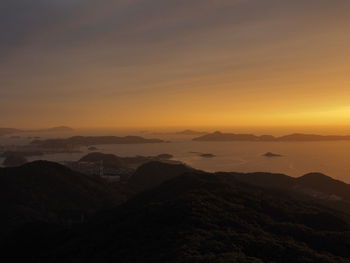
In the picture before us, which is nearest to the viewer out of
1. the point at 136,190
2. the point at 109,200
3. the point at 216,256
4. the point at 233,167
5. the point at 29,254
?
the point at 216,256

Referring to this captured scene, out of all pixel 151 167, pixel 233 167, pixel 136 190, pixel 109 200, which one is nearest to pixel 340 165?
pixel 233 167

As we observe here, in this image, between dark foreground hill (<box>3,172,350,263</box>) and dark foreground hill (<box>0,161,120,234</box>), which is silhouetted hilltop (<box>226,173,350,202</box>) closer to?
dark foreground hill (<box>3,172,350,263</box>)

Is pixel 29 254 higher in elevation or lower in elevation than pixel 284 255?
lower

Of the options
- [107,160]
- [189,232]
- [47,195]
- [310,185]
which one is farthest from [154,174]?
[189,232]

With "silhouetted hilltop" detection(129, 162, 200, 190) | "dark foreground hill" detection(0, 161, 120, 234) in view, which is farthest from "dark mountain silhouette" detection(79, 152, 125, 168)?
"dark foreground hill" detection(0, 161, 120, 234)

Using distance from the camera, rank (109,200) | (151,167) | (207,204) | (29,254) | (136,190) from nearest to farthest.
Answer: (29,254)
(207,204)
(109,200)
(136,190)
(151,167)

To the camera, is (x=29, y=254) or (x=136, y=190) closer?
(x=29, y=254)

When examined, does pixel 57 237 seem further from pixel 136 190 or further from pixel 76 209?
pixel 136 190
